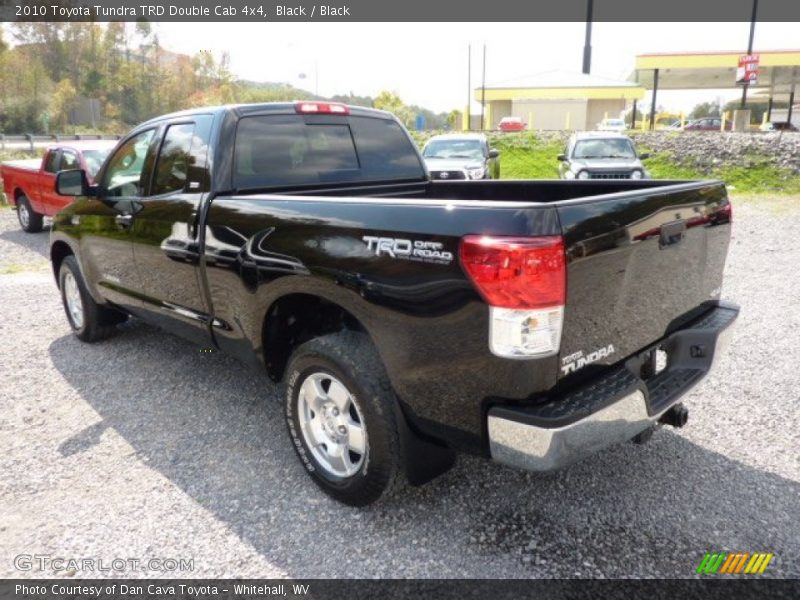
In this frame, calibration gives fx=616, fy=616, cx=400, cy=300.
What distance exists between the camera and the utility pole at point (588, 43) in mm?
42625

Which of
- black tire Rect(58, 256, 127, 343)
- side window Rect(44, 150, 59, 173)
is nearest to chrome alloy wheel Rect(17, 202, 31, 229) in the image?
side window Rect(44, 150, 59, 173)

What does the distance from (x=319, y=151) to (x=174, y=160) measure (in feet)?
3.08

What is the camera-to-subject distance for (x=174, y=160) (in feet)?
13.1

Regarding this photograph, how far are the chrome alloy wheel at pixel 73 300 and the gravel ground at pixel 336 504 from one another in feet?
3.01

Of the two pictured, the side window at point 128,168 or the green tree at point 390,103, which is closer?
the side window at point 128,168

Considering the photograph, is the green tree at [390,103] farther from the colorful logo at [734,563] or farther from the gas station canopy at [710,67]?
the colorful logo at [734,563]

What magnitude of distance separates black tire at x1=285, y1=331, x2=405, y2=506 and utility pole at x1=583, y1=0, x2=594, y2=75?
46320 millimetres

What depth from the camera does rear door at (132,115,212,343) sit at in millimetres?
3705

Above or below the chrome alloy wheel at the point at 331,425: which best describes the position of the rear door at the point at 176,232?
above

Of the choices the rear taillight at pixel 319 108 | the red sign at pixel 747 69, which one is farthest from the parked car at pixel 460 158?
the red sign at pixel 747 69

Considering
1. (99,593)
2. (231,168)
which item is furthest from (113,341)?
(99,593)

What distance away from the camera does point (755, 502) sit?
119 inches

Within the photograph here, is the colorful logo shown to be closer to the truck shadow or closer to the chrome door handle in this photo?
the truck shadow

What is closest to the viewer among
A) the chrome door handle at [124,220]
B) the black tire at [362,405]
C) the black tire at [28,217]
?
the black tire at [362,405]
